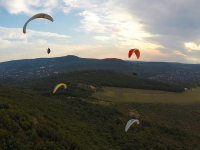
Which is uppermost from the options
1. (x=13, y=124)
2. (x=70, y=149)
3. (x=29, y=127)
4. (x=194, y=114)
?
(x=13, y=124)

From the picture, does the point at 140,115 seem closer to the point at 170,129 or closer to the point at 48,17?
the point at 170,129

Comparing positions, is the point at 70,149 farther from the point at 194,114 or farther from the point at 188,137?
the point at 194,114

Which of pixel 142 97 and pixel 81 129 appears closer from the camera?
pixel 81 129

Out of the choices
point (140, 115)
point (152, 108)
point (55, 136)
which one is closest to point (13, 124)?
point (55, 136)

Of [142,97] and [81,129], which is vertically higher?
[81,129]

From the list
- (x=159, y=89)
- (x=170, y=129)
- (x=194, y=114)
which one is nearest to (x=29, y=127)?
(x=170, y=129)

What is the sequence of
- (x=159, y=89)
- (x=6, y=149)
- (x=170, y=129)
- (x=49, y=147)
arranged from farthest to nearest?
1. (x=159, y=89)
2. (x=170, y=129)
3. (x=49, y=147)
4. (x=6, y=149)

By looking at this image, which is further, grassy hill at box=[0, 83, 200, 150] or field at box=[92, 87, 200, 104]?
field at box=[92, 87, 200, 104]

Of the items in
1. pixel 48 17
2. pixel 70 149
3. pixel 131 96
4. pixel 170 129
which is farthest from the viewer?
pixel 131 96

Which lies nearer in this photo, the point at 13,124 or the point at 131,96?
the point at 13,124

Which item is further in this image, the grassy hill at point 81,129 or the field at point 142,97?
the field at point 142,97

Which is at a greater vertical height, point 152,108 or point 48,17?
point 48,17
